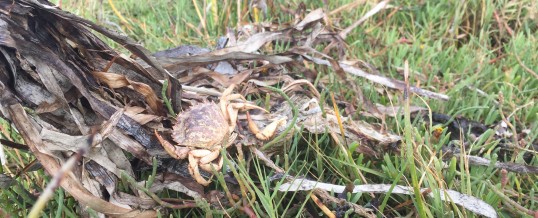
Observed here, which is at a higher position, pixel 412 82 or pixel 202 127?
pixel 202 127

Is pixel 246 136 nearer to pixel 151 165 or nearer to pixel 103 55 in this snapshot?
pixel 151 165

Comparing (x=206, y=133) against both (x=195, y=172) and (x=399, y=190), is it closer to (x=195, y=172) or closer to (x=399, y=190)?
(x=195, y=172)

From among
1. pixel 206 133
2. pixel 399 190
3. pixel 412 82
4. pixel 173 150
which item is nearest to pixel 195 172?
pixel 173 150

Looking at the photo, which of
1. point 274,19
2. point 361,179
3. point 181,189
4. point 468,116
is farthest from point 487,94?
point 181,189

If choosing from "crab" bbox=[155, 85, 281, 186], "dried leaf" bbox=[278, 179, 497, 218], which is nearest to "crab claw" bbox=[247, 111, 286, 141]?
"crab" bbox=[155, 85, 281, 186]

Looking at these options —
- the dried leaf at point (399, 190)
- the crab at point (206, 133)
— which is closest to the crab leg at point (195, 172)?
the crab at point (206, 133)

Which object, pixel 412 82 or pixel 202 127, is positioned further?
pixel 412 82
